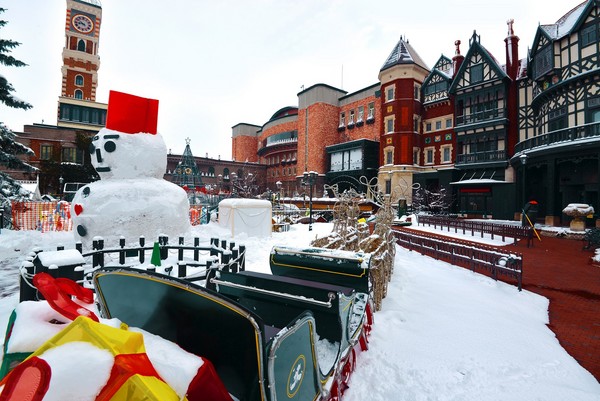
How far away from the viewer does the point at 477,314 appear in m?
5.90

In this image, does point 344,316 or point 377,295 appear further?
point 377,295

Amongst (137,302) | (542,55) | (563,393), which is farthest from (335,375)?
(542,55)

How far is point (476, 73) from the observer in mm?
29578

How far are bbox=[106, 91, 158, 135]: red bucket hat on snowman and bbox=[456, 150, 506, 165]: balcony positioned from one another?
29.7 metres

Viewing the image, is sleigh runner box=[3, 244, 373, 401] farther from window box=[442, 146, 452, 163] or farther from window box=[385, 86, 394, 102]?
window box=[385, 86, 394, 102]

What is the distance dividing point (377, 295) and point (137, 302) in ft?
15.5

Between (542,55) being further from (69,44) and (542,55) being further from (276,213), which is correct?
(69,44)

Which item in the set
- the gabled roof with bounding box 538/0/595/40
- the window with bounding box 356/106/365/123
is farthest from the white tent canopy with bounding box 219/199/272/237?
the window with bounding box 356/106/365/123

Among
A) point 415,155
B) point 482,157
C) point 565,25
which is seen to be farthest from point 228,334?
point 415,155

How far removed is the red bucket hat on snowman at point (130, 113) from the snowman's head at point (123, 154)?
0.22 m

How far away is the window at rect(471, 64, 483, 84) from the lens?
29.2 m

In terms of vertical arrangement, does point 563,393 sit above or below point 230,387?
below

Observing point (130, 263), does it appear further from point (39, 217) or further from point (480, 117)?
point (480, 117)

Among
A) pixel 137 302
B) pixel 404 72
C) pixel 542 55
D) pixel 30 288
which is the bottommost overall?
pixel 30 288
